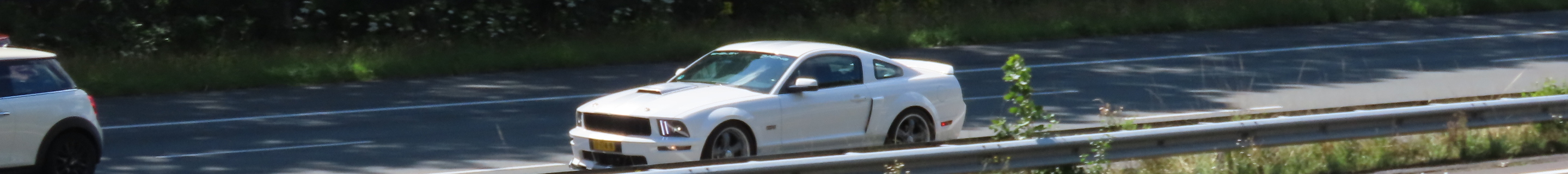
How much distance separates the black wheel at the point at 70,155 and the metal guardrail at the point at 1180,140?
12.8 feet

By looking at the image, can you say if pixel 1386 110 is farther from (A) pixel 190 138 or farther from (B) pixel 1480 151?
(A) pixel 190 138

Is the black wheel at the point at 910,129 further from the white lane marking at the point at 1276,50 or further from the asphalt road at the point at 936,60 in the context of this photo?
the white lane marking at the point at 1276,50

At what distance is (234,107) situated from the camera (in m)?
15.0

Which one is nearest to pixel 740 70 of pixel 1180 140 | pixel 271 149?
pixel 1180 140

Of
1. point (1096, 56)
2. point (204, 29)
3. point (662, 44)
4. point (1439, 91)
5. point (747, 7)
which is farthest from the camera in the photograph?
point (747, 7)

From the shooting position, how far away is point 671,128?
888 cm

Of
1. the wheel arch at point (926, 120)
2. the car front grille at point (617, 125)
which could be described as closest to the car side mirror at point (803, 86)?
the wheel arch at point (926, 120)

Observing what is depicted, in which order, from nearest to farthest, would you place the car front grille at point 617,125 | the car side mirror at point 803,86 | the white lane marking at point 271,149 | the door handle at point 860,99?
1. the car front grille at point 617,125
2. the car side mirror at point 803,86
3. the door handle at point 860,99
4. the white lane marking at point 271,149

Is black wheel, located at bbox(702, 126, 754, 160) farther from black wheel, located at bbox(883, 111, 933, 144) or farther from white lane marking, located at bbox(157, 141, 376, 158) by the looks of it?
white lane marking, located at bbox(157, 141, 376, 158)

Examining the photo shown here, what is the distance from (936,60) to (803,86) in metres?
10.9

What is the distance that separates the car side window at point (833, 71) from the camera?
9.94 m

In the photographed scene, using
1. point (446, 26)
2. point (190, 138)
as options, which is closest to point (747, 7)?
point (446, 26)

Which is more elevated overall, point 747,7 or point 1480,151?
point 747,7

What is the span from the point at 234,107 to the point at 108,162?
4.45m
